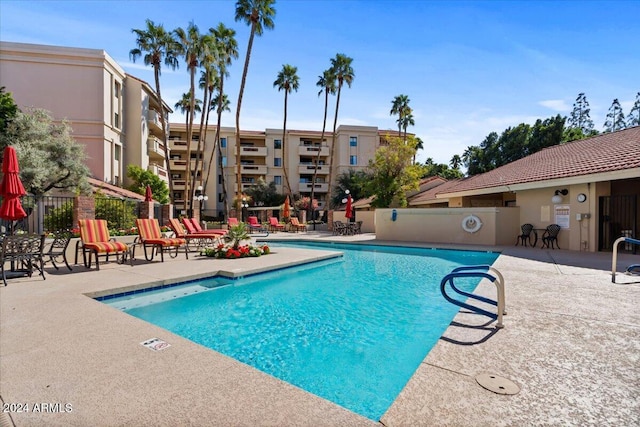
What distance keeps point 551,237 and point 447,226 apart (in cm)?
485

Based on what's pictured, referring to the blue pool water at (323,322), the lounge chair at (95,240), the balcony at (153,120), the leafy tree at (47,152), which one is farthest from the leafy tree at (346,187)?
the lounge chair at (95,240)

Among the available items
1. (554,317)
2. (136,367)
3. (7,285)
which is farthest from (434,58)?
(7,285)

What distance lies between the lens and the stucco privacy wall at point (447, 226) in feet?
55.1

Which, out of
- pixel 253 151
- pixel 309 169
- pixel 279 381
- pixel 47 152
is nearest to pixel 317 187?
pixel 309 169

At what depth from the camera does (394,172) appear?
25.2 metres

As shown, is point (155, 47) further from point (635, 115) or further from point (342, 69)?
point (635, 115)

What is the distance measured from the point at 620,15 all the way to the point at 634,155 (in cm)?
551

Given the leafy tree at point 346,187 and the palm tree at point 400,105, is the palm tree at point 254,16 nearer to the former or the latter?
the leafy tree at point 346,187

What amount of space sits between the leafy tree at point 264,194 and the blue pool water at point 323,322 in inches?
1357

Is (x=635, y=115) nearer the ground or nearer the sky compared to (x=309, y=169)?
nearer the sky

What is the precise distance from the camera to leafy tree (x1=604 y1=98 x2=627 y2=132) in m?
62.0

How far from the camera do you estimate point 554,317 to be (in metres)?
4.66

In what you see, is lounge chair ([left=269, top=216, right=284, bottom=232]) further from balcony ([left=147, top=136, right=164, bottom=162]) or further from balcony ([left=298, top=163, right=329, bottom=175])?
balcony ([left=298, top=163, right=329, bottom=175])

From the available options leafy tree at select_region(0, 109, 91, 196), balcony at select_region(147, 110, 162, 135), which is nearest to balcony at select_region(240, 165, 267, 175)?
balcony at select_region(147, 110, 162, 135)
